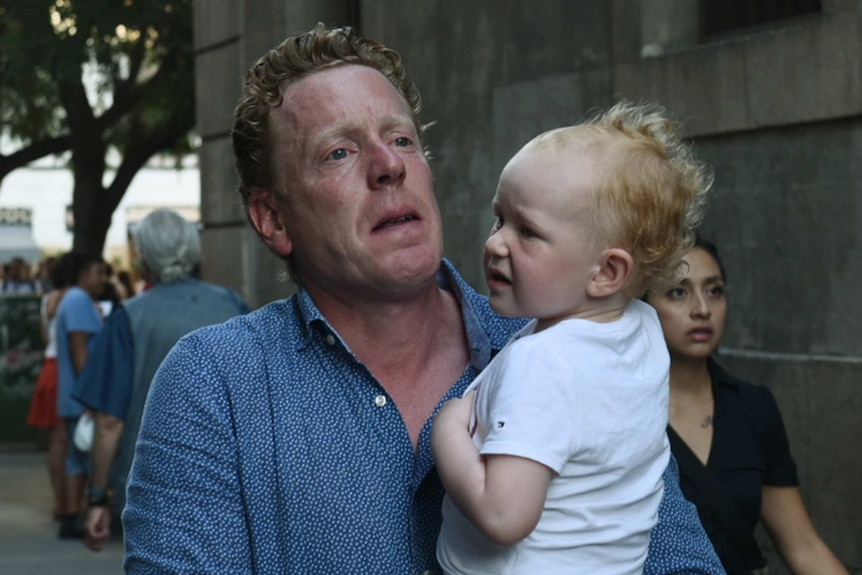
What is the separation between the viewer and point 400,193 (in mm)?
3148

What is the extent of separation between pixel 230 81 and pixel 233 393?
10.6 metres

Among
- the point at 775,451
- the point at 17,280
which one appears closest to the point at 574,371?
the point at 775,451

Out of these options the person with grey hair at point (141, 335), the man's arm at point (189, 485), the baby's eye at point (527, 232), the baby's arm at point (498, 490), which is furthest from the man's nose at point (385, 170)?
the person with grey hair at point (141, 335)

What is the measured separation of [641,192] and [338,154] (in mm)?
653

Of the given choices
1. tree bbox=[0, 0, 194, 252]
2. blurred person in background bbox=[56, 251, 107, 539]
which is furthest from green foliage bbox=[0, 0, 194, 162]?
blurred person in background bbox=[56, 251, 107, 539]

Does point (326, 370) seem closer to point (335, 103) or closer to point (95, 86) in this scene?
point (335, 103)

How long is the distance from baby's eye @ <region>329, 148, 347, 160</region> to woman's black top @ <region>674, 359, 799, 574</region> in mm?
2029

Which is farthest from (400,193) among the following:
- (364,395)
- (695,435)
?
(695,435)

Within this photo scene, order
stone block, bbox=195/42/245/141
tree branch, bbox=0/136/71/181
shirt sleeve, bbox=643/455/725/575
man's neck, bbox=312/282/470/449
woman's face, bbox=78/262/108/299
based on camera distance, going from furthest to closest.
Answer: tree branch, bbox=0/136/71/181 < stone block, bbox=195/42/245/141 < woman's face, bbox=78/262/108/299 < man's neck, bbox=312/282/470/449 < shirt sleeve, bbox=643/455/725/575

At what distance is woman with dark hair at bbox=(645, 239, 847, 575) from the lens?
4.83 metres

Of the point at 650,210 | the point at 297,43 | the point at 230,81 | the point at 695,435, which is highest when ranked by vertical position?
the point at 230,81

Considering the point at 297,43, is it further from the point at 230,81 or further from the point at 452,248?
the point at 230,81

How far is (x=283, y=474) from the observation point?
9.53ft

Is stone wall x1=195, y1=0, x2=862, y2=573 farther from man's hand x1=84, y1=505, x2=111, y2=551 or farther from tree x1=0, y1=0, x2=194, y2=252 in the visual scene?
tree x1=0, y1=0, x2=194, y2=252
